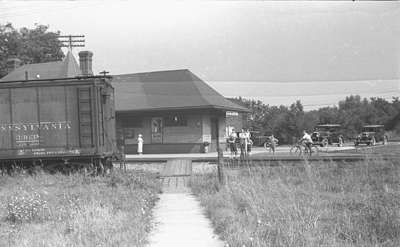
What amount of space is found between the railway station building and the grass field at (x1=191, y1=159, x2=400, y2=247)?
2183 cm

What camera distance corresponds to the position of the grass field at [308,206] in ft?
22.4

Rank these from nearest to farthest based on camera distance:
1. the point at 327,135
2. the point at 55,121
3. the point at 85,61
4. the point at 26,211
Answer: the point at 26,211 < the point at 55,121 < the point at 327,135 < the point at 85,61

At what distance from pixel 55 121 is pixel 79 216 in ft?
36.6

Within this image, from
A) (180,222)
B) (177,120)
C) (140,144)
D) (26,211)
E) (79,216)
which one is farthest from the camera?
(177,120)

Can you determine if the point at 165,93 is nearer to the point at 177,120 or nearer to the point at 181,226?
the point at 177,120

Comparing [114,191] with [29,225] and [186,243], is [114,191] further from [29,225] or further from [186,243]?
[186,243]

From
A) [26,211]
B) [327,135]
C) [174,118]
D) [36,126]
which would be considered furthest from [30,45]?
[26,211]

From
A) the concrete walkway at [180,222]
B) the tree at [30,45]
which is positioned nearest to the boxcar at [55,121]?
the concrete walkway at [180,222]

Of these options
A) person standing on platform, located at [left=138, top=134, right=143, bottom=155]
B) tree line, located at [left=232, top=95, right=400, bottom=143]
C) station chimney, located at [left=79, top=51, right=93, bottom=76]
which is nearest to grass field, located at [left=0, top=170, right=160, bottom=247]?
person standing on platform, located at [left=138, top=134, right=143, bottom=155]

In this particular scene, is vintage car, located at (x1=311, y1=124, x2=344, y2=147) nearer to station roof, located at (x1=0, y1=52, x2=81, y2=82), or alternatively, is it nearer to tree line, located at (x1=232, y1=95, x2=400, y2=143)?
tree line, located at (x1=232, y1=95, x2=400, y2=143)

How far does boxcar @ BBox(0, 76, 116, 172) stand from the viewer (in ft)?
62.3

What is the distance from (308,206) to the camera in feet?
30.7

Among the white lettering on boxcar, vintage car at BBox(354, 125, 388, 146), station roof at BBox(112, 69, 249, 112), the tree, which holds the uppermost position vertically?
the tree

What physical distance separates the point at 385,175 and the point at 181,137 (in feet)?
82.6
